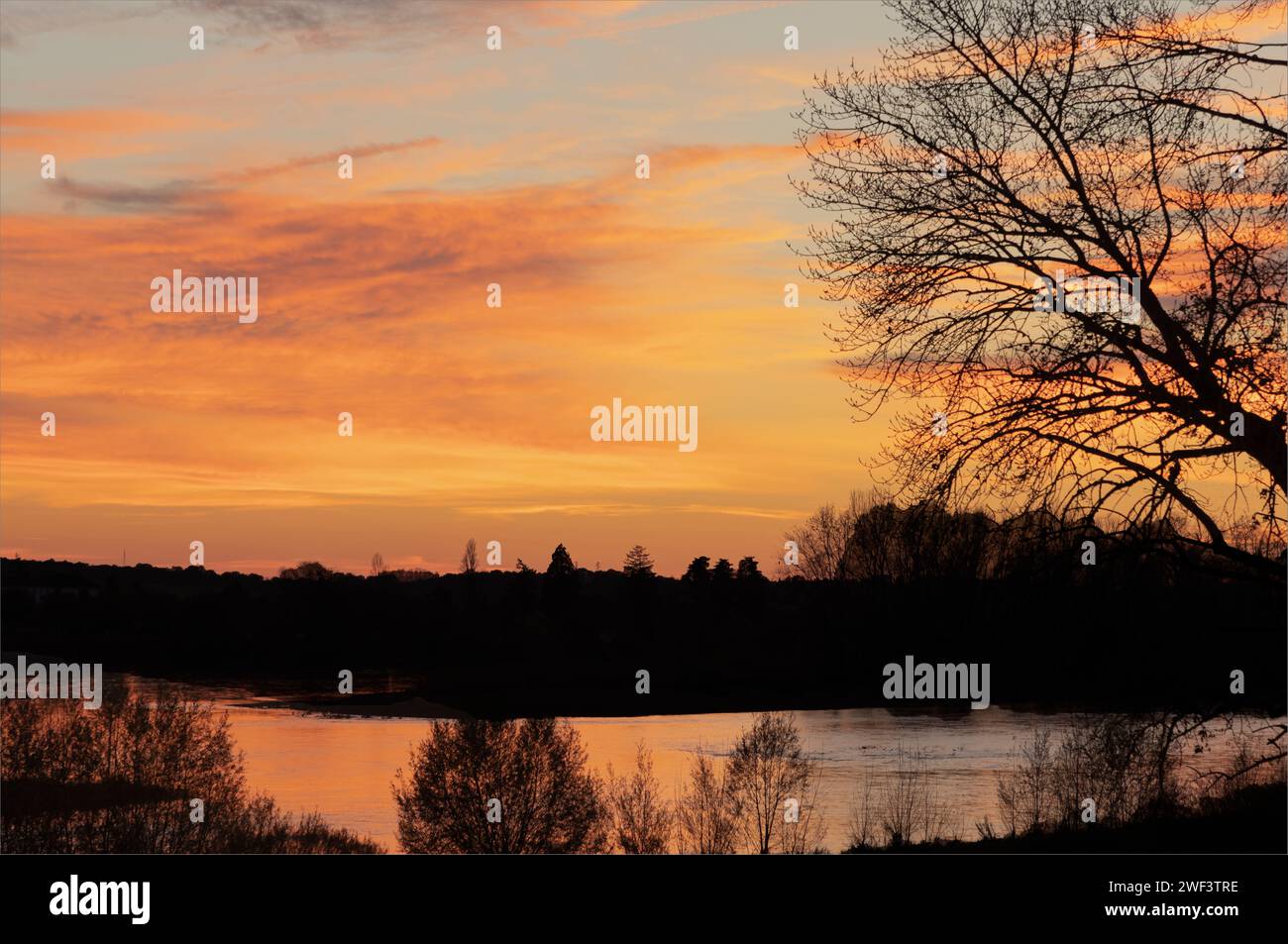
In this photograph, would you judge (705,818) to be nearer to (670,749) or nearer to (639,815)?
(639,815)

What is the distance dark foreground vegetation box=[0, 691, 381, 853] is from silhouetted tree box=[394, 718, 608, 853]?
4.19 metres

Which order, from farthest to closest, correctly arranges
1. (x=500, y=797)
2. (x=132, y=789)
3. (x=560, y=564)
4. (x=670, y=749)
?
(x=560, y=564) → (x=670, y=749) → (x=132, y=789) → (x=500, y=797)

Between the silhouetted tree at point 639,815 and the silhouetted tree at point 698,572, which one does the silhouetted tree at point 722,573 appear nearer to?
the silhouetted tree at point 698,572

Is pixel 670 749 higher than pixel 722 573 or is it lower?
lower

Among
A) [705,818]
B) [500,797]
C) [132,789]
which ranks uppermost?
[132,789]

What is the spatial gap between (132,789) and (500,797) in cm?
1672

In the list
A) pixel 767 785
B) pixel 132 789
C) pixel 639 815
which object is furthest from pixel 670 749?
pixel 132 789

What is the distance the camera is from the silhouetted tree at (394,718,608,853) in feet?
192

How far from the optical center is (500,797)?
5972cm

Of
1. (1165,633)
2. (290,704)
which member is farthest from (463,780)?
(290,704)

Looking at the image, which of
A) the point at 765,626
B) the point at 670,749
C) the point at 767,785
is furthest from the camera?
the point at 765,626

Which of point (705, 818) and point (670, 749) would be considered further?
point (670, 749)

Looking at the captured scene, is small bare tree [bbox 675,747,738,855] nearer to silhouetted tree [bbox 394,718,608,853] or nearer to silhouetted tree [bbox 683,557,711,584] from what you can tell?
silhouetted tree [bbox 394,718,608,853]
